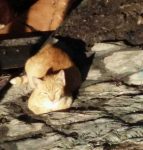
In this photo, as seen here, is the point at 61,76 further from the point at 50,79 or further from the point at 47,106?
the point at 47,106

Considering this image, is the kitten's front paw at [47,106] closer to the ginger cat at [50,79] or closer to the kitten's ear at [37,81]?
the ginger cat at [50,79]

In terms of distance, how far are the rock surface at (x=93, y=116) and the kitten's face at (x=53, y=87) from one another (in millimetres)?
210

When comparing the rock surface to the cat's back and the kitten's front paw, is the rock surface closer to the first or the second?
the kitten's front paw

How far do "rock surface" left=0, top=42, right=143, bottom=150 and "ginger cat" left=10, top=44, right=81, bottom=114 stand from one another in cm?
11

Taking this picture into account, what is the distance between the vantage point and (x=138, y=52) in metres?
7.64

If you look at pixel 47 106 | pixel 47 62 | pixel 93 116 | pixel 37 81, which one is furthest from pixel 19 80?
pixel 93 116

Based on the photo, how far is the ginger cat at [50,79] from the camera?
645 cm

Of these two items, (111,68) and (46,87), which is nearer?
(46,87)

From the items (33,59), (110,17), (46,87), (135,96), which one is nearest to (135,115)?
(135,96)

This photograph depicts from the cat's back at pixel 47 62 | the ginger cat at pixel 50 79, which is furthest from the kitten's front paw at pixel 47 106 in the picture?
the cat's back at pixel 47 62

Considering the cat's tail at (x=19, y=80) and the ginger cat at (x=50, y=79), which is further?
the cat's tail at (x=19, y=80)

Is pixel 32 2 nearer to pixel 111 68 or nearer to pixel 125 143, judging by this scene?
pixel 111 68

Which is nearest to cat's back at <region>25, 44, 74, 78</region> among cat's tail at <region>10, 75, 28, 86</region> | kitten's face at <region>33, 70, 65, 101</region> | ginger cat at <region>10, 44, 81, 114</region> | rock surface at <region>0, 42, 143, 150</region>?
ginger cat at <region>10, 44, 81, 114</region>

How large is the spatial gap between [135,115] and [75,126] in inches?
25.4
